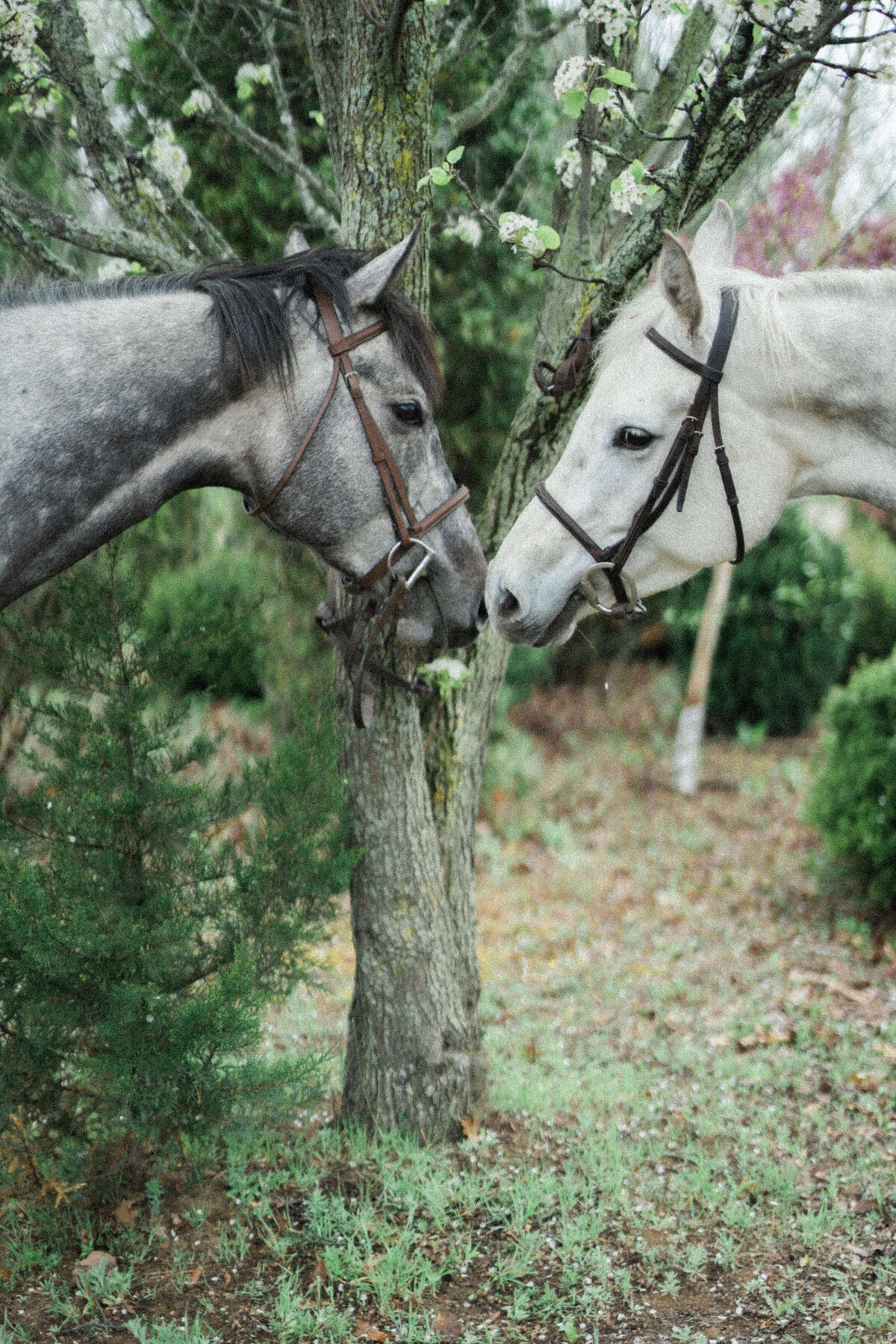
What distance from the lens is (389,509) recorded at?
8.40 ft

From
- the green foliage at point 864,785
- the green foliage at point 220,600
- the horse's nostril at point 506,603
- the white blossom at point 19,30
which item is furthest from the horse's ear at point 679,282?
the green foliage at point 220,600

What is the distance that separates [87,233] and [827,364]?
2185mm

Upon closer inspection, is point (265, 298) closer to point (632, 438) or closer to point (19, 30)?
point (632, 438)

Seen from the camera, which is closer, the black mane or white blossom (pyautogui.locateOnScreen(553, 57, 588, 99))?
the black mane

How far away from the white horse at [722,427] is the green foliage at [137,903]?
882mm

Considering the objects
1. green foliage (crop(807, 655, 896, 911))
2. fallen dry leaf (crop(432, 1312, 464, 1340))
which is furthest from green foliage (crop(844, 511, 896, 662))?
fallen dry leaf (crop(432, 1312, 464, 1340))

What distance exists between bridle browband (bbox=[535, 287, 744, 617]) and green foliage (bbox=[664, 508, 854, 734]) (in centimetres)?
661

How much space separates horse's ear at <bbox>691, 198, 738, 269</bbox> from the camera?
2.73 metres

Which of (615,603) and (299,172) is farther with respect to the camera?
(299,172)

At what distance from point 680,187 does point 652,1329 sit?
3.01 m

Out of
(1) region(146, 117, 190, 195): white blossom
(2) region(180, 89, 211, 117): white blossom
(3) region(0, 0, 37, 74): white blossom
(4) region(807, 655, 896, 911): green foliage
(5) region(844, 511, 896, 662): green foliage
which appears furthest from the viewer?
(5) region(844, 511, 896, 662): green foliage

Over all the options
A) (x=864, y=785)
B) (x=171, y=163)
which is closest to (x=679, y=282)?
(x=171, y=163)

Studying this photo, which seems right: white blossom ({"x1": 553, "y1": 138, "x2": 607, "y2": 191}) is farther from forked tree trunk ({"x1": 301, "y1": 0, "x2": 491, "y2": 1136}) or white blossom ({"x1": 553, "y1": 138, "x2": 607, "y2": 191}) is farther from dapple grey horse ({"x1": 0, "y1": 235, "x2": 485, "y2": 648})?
dapple grey horse ({"x1": 0, "y1": 235, "x2": 485, "y2": 648})

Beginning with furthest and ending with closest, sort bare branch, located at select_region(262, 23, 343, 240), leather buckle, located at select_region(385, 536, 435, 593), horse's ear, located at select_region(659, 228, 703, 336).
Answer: bare branch, located at select_region(262, 23, 343, 240) < leather buckle, located at select_region(385, 536, 435, 593) < horse's ear, located at select_region(659, 228, 703, 336)
